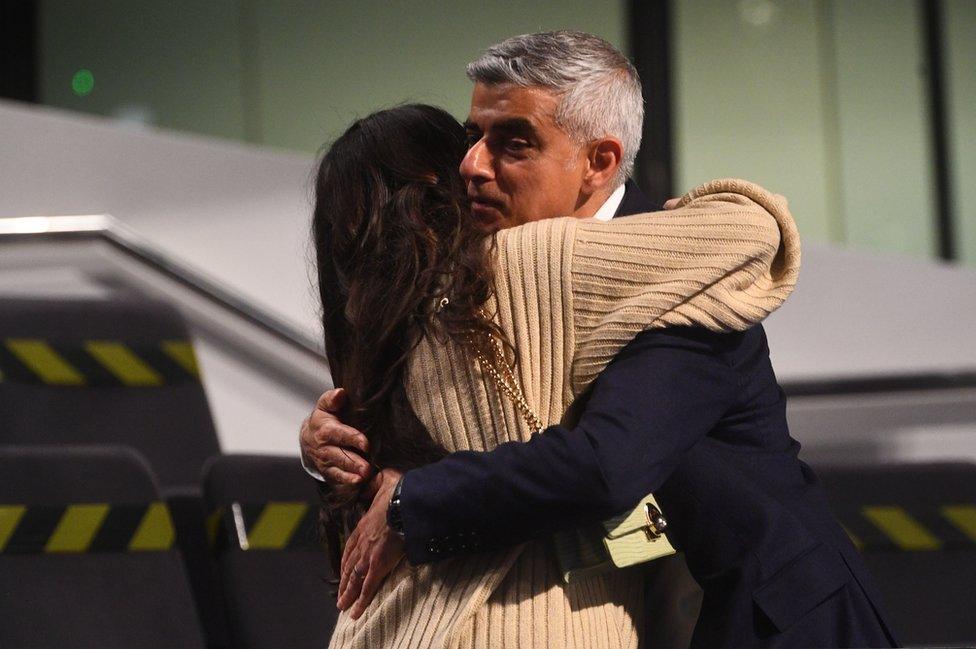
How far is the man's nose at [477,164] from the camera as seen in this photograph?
6.07ft

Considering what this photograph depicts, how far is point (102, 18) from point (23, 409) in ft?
4.35

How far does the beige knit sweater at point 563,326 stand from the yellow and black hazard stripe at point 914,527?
233cm

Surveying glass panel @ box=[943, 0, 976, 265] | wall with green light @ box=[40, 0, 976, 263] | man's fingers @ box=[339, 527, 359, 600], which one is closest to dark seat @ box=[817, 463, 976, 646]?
wall with green light @ box=[40, 0, 976, 263]

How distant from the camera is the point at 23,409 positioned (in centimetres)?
381

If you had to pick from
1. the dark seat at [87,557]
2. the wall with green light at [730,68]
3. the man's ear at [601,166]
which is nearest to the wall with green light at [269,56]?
the wall with green light at [730,68]

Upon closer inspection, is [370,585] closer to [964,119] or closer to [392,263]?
[392,263]

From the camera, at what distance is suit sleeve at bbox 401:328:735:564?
1.51 metres

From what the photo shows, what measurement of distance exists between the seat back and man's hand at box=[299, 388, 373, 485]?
2.17m

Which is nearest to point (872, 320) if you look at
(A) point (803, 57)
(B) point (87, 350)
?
(A) point (803, 57)

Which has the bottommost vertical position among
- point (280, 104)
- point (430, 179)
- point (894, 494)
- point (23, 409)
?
point (894, 494)

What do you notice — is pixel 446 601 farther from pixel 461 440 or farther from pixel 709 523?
pixel 709 523

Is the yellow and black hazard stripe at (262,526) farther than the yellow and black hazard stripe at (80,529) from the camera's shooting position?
Yes

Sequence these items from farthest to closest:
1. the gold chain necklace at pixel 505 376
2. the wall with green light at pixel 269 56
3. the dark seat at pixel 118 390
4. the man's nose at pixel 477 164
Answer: the wall with green light at pixel 269 56 < the dark seat at pixel 118 390 < the man's nose at pixel 477 164 < the gold chain necklace at pixel 505 376

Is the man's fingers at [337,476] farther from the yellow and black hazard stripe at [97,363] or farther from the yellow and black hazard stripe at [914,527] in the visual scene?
the yellow and black hazard stripe at [914,527]
